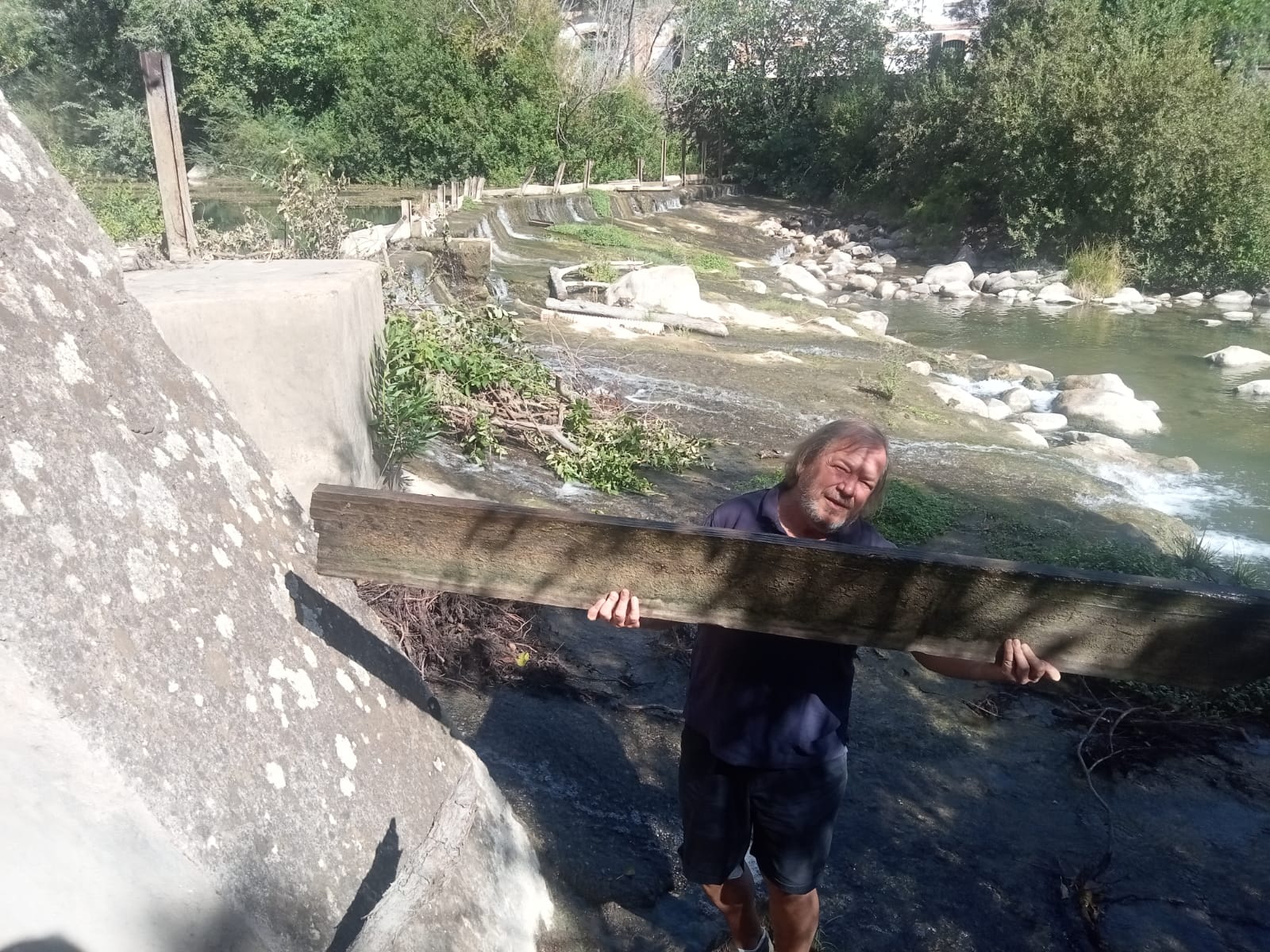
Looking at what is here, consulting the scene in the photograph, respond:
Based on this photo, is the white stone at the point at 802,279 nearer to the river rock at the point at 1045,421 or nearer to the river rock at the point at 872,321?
the river rock at the point at 872,321

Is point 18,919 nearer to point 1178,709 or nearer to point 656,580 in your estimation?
point 656,580

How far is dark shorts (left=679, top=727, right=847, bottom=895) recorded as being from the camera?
259cm

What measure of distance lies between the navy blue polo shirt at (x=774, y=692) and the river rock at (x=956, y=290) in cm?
2401

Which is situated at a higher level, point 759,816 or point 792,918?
point 759,816

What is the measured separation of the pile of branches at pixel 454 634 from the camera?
425cm

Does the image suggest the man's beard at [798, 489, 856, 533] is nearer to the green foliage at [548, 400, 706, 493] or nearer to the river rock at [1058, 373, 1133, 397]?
the green foliage at [548, 400, 706, 493]

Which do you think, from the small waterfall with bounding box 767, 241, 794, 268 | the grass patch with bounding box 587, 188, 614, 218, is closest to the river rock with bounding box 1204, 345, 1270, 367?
the small waterfall with bounding box 767, 241, 794, 268

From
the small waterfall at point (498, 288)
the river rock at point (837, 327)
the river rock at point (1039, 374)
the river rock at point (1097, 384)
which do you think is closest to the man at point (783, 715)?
the small waterfall at point (498, 288)

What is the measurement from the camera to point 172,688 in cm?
173

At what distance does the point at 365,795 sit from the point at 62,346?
109 centimetres

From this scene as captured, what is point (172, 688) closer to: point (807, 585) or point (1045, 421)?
point (807, 585)

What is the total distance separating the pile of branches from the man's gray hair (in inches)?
83.2

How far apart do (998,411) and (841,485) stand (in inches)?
443

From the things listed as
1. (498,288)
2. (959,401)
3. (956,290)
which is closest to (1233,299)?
(956,290)
